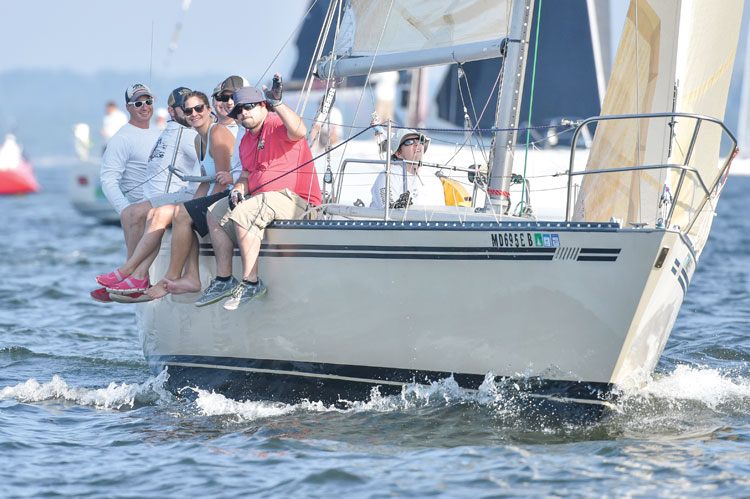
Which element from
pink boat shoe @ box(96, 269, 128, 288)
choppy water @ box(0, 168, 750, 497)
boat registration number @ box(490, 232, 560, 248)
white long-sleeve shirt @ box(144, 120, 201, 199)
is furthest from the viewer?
white long-sleeve shirt @ box(144, 120, 201, 199)

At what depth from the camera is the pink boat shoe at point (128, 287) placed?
308 inches

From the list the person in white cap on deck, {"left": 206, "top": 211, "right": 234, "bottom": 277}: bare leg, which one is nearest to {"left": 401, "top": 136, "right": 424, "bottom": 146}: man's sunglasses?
{"left": 206, "top": 211, "right": 234, "bottom": 277}: bare leg

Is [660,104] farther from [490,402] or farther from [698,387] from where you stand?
[490,402]

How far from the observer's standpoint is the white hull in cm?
666

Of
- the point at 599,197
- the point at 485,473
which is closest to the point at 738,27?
the point at 599,197

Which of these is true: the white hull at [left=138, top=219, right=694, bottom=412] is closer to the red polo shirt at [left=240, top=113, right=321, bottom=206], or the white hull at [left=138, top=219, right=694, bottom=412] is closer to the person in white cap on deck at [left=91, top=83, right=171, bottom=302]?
the red polo shirt at [left=240, top=113, right=321, bottom=206]

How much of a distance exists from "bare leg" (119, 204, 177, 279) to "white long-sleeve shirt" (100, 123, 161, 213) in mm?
728

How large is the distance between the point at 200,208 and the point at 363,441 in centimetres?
210

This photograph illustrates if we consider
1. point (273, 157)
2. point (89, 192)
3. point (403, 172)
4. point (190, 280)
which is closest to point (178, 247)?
point (190, 280)

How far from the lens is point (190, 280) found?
7828mm

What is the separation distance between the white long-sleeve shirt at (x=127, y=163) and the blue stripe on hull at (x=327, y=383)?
1380 mm

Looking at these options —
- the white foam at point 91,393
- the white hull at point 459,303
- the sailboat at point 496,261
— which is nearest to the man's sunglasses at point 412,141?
the sailboat at point 496,261

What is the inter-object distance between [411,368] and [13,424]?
277 cm

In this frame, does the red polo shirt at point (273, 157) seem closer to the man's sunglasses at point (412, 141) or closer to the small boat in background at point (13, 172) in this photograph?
the man's sunglasses at point (412, 141)
